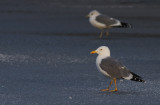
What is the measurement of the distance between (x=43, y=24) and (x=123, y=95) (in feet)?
39.0

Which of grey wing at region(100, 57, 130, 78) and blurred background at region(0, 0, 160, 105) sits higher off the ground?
grey wing at region(100, 57, 130, 78)

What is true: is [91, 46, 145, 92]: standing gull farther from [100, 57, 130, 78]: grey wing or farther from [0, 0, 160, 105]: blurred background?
[0, 0, 160, 105]: blurred background

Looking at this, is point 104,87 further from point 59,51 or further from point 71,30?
point 71,30

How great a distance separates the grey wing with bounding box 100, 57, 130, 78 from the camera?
305 inches

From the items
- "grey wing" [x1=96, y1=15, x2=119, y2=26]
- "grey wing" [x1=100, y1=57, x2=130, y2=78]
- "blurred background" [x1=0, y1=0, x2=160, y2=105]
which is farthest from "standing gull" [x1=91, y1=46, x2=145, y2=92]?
"grey wing" [x1=96, y1=15, x2=119, y2=26]

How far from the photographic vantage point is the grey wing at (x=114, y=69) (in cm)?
774

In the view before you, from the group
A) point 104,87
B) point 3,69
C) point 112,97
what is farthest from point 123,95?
point 3,69

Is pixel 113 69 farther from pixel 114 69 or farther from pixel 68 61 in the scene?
pixel 68 61

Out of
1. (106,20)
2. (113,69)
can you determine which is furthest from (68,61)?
(106,20)

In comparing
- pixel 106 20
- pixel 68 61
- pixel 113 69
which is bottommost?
pixel 68 61

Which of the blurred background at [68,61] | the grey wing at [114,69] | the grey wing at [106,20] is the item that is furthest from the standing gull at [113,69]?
the grey wing at [106,20]

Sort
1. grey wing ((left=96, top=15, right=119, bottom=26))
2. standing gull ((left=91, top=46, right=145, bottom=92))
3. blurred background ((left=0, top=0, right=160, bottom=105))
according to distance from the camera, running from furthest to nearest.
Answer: grey wing ((left=96, top=15, right=119, bottom=26)), standing gull ((left=91, top=46, right=145, bottom=92)), blurred background ((left=0, top=0, right=160, bottom=105))

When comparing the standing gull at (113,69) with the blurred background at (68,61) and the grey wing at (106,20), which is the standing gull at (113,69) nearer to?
the blurred background at (68,61)

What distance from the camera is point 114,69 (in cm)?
780
